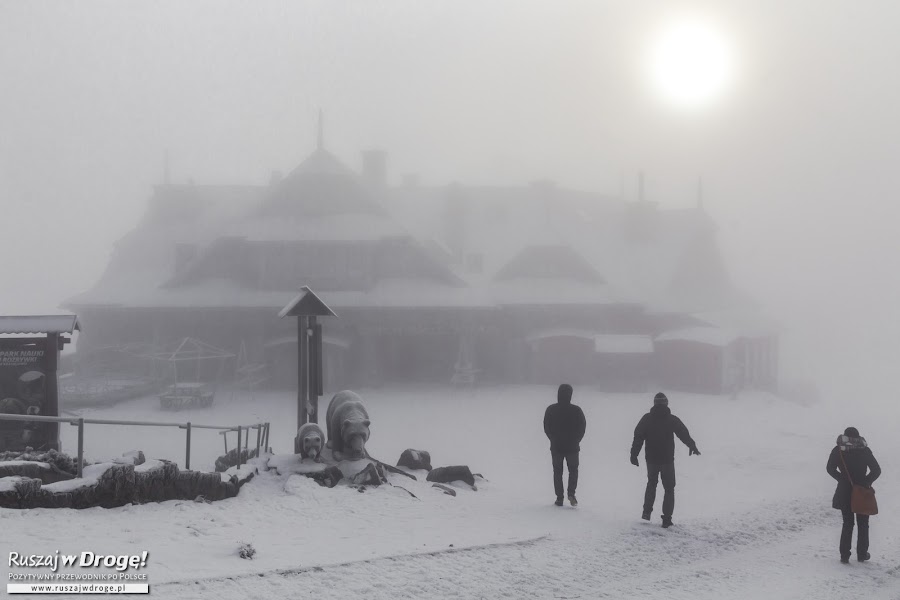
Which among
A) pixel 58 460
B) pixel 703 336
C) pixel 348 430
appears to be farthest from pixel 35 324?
pixel 703 336

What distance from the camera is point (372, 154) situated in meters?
37.7

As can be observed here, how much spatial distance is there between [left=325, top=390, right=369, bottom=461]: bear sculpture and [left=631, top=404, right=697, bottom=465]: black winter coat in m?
3.92

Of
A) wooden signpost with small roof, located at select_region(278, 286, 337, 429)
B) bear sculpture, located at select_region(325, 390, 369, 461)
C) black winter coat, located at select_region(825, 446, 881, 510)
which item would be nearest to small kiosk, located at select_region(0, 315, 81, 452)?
wooden signpost with small roof, located at select_region(278, 286, 337, 429)

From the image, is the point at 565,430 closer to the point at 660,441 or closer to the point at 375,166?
the point at 660,441

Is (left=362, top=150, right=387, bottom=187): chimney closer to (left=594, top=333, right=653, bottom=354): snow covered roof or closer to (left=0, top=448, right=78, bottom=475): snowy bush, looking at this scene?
(left=594, top=333, right=653, bottom=354): snow covered roof

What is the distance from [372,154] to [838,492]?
31.1 meters

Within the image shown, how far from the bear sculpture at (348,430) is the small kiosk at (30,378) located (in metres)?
4.77

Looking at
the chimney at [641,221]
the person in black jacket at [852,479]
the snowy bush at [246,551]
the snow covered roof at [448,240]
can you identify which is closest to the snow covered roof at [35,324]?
the snowy bush at [246,551]

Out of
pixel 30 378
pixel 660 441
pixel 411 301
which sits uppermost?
pixel 411 301


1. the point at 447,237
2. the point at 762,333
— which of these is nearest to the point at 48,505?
the point at 447,237

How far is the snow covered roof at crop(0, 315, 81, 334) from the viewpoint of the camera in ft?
42.8

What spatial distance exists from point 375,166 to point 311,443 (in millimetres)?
27698

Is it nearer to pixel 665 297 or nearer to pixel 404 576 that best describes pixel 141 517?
pixel 404 576

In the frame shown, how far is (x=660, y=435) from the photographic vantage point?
31.9 ft
